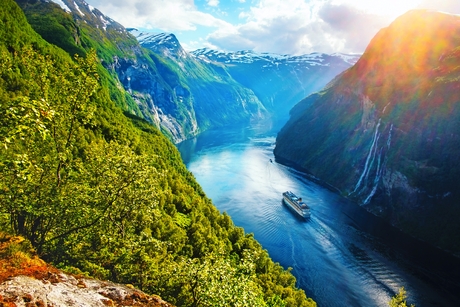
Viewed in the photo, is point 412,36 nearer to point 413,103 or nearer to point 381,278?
point 413,103

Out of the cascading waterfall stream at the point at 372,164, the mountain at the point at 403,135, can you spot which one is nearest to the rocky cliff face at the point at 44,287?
the mountain at the point at 403,135

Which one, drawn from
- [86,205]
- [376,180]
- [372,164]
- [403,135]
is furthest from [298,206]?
[86,205]

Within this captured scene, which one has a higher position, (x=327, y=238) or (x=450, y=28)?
(x=450, y=28)

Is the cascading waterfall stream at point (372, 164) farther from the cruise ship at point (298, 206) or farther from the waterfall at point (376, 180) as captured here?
the cruise ship at point (298, 206)

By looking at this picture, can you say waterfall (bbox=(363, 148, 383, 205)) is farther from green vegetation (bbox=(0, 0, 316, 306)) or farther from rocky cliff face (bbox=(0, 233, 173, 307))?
rocky cliff face (bbox=(0, 233, 173, 307))

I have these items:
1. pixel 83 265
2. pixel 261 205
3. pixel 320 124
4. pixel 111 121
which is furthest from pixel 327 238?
pixel 320 124
